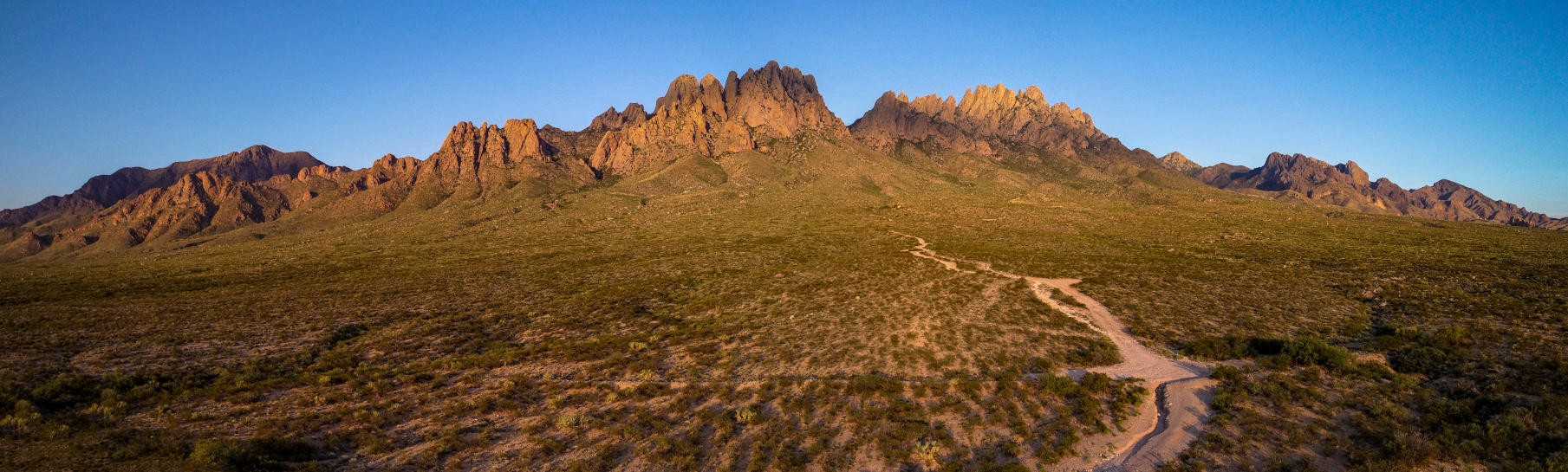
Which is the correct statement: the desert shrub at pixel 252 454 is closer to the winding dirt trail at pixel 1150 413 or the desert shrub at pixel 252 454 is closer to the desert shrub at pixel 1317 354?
the winding dirt trail at pixel 1150 413

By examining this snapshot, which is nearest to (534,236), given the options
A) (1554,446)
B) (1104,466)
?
(1104,466)

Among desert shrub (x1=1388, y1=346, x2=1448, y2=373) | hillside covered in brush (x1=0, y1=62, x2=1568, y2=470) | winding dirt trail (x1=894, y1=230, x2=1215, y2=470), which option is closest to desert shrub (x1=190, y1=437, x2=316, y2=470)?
hillside covered in brush (x1=0, y1=62, x2=1568, y2=470)

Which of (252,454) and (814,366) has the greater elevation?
(252,454)

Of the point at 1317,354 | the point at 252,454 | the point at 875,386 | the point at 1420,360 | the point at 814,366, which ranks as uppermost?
the point at 1420,360

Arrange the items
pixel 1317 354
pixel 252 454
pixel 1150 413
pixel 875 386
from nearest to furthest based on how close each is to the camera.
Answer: pixel 252 454 < pixel 1150 413 < pixel 875 386 < pixel 1317 354

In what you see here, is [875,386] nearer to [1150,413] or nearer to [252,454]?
[1150,413]

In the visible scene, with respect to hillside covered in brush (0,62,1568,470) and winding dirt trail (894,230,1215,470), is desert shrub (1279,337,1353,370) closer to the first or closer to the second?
hillside covered in brush (0,62,1568,470)

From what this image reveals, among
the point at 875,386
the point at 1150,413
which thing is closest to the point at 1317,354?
the point at 1150,413

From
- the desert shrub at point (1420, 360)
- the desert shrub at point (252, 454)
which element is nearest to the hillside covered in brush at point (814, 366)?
the desert shrub at point (252, 454)
